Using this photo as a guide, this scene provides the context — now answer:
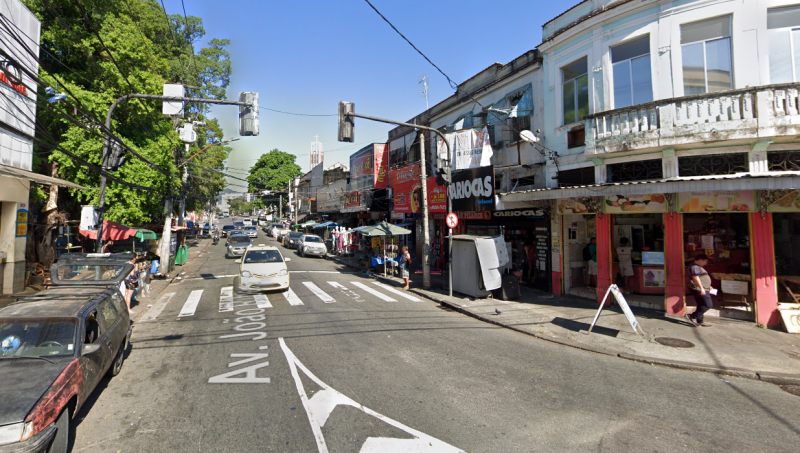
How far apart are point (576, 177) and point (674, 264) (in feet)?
12.6

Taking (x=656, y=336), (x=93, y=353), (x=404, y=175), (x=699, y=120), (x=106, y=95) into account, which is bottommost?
(x=656, y=336)

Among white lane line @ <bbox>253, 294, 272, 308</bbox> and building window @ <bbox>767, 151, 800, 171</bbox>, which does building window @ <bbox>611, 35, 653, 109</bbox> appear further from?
white lane line @ <bbox>253, 294, 272, 308</bbox>

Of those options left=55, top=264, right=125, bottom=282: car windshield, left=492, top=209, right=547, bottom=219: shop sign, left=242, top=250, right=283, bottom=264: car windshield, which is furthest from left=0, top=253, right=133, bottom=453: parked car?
left=492, top=209, right=547, bottom=219: shop sign

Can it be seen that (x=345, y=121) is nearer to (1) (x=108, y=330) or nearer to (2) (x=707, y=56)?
(1) (x=108, y=330)

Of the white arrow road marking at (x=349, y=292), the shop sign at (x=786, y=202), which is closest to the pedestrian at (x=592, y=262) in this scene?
the shop sign at (x=786, y=202)

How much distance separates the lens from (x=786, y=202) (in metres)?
8.89

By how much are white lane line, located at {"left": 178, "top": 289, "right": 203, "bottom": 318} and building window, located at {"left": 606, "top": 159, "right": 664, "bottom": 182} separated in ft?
43.7

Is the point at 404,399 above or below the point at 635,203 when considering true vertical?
below

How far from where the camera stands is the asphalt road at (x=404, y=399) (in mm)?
4234

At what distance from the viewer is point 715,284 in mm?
10578

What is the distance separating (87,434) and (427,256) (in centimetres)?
1133

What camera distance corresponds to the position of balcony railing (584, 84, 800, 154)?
8.52 m

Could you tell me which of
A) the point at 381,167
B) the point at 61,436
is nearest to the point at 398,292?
the point at 61,436

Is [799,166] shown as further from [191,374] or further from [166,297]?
[166,297]
